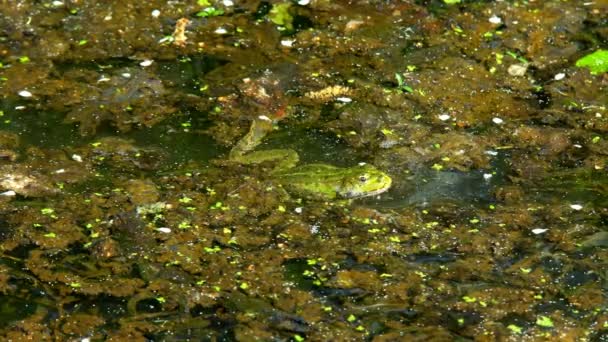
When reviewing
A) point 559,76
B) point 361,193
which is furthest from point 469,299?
point 559,76

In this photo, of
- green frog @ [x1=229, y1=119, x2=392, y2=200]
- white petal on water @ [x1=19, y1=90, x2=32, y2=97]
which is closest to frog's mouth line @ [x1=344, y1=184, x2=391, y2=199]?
green frog @ [x1=229, y1=119, x2=392, y2=200]

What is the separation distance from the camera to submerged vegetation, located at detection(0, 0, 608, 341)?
265 inches

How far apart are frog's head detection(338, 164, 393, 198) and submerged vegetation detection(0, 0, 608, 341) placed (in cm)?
2

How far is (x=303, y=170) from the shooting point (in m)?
8.15

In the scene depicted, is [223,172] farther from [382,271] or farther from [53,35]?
[53,35]

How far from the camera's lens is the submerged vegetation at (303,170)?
6.72 meters

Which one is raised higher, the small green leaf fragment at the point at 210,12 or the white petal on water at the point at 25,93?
the white petal on water at the point at 25,93

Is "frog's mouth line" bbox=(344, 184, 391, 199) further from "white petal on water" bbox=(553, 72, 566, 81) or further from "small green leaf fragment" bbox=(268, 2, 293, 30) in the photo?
"small green leaf fragment" bbox=(268, 2, 293, 30)

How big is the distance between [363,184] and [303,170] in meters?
0.59

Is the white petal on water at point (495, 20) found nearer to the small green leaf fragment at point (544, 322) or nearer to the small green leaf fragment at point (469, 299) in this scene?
the small green leaf fragment at point (469, 299)

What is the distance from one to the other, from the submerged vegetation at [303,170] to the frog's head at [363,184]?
0.02 m

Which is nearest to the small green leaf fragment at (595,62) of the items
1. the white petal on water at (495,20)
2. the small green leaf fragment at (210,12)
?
the white petal on water at (495,20)

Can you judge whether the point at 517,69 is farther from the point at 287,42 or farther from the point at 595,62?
the point at 287,42

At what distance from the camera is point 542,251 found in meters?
7.31
